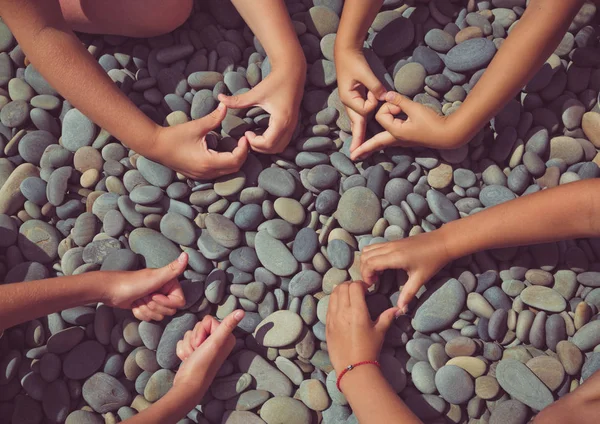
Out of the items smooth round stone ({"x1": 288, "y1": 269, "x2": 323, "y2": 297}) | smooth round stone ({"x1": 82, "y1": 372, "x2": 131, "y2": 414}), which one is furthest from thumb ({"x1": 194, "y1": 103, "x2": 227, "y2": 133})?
smooth round stone ({"x1": 82, "y1": 372, "x2": 131, "y2": 414})

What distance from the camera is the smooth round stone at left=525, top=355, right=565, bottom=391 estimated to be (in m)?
1.27

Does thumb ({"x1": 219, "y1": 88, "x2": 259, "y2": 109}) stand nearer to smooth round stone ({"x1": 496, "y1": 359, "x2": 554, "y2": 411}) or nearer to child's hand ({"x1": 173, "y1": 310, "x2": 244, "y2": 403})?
child's hand ({"x1": 173, "y1": 310, "x2": 244, "y2": 403})

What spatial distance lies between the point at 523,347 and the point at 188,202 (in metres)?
0.93

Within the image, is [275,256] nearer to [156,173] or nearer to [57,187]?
[156,173]

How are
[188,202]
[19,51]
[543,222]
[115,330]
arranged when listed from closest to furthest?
[543,222] < [115,330] < [188,202] < [19,51]

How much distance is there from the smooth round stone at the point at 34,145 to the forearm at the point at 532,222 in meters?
1.10

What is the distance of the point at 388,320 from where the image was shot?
1317mm

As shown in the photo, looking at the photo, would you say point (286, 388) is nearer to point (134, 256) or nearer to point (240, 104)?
point (134, 256)

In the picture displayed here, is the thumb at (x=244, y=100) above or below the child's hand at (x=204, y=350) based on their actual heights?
above

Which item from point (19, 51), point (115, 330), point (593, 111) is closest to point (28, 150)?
point (19, 51)

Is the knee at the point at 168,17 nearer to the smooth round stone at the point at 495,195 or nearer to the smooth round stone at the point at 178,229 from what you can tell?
the smooth round stone at the point at 178,229

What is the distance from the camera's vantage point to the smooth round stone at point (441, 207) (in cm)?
139

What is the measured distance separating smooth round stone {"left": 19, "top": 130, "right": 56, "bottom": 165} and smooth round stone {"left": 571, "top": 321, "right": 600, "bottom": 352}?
147cm

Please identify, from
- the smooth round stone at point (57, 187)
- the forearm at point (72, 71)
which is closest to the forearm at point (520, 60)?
the forearm at point (72, 71)
